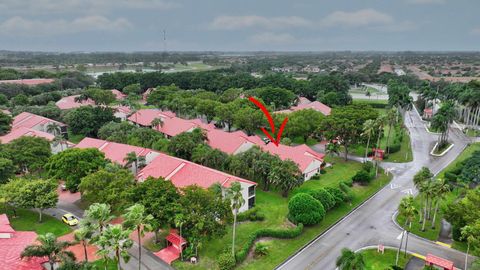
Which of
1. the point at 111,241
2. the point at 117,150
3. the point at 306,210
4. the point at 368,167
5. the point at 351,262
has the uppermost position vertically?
the point at 111,241

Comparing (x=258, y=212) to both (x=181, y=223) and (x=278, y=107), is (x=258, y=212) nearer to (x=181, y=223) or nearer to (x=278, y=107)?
(x=181, y=223)

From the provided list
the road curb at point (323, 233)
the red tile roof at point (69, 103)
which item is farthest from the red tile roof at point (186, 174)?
the red tile roof at point (69, 103)

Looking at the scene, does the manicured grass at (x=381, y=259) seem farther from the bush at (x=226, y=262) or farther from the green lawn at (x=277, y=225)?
the bush at (x=226, y=262)

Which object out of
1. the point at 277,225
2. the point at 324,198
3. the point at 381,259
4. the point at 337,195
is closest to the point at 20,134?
the point at 277,225

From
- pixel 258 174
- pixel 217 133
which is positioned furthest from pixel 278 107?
pixel 258 174

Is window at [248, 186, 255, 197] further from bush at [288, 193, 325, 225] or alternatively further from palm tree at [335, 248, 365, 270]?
palm tree at [335, 248, 365, 270]

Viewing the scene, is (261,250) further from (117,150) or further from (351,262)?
(117,150)

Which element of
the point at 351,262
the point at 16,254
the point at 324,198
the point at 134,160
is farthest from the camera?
the point at 134,160
